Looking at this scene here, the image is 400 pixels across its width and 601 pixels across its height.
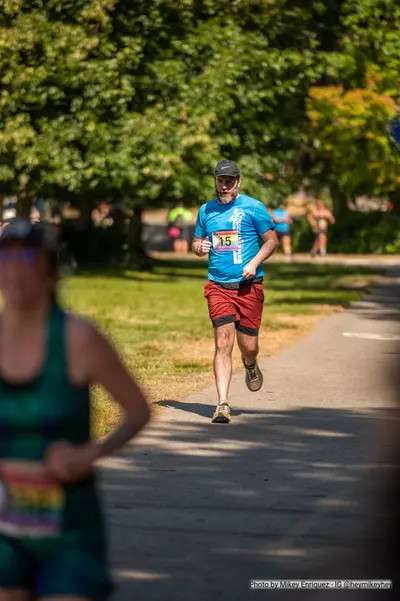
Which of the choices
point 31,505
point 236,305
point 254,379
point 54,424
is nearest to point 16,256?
point 54,424

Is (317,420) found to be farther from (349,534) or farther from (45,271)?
(45,271)

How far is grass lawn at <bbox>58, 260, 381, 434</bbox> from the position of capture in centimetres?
1506

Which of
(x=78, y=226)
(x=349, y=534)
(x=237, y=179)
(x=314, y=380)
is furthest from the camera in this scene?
(x=78, y=226)

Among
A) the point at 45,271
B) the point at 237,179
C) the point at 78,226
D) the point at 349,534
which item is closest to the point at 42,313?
the point at 45,271

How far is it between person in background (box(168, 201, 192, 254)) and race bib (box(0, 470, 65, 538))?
2041 inches

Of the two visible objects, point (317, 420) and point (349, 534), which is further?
point (317, 420)

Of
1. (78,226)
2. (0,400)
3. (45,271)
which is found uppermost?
(45,271)

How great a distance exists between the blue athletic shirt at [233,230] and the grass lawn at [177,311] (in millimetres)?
1203

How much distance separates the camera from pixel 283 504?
859cm

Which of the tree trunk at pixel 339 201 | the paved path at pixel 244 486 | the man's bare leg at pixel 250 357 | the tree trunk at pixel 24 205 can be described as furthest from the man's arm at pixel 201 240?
the tree trunk at pixel 339 201

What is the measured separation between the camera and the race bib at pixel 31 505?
4.36 m

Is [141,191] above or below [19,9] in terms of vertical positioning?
below

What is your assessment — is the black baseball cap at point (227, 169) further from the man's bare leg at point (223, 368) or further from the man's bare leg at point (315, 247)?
the man's bare leg at point (315, 247)

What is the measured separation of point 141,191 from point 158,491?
26.4 meters
